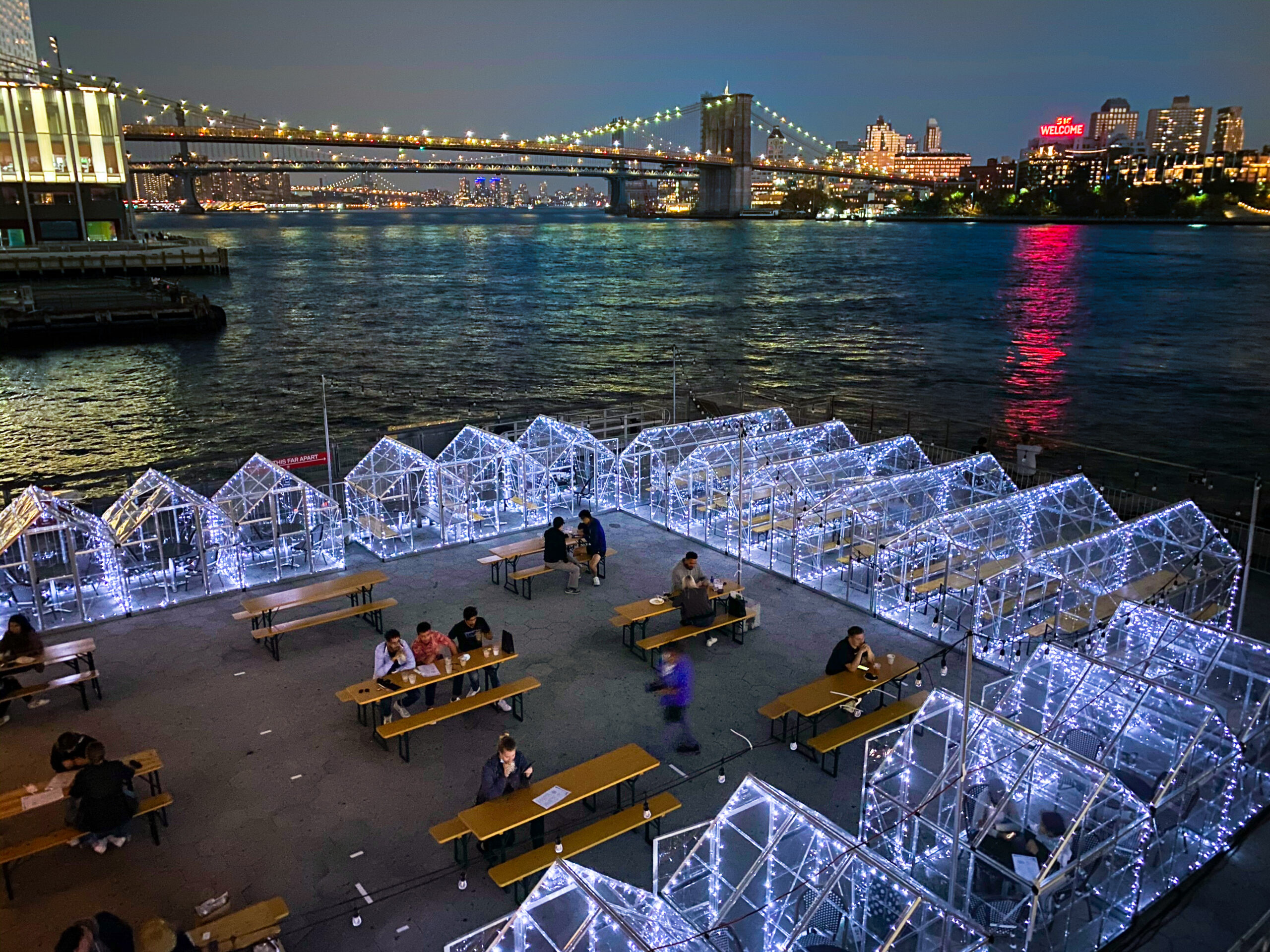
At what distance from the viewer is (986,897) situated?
7.83m

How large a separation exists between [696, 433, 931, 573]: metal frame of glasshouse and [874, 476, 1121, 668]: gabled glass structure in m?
2.31

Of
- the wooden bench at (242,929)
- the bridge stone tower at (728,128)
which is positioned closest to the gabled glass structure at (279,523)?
the wooden bench at (242,929)

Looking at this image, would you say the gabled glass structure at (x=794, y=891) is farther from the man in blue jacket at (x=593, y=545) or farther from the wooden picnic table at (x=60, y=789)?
the man in blue jacket at (x=593, y=545)

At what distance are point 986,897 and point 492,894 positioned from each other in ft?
14.0

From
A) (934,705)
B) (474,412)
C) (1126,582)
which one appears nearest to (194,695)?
(934,705)

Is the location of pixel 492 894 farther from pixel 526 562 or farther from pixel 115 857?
pixel 526 562

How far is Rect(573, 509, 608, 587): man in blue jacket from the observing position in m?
15.0

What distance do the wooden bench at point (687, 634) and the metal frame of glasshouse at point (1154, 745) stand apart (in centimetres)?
404

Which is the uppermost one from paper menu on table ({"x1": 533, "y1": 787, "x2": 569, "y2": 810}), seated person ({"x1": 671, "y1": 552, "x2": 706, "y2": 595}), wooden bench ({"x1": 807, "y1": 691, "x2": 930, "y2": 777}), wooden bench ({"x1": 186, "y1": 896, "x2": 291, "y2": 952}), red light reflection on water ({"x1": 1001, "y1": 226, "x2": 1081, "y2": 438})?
seated person ({"x1": 671, "y1": 552, "x2": 706, "y2": 595})

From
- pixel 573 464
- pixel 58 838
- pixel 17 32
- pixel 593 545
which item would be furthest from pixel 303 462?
pixel 17 32

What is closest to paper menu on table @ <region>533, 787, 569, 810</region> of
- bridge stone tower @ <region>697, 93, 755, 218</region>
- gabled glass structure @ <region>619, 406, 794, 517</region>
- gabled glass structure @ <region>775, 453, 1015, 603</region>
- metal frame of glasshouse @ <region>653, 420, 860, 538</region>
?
gabled glass structure @ <region>775, 453, 1015, 603</region>

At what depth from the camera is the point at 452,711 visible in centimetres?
1042

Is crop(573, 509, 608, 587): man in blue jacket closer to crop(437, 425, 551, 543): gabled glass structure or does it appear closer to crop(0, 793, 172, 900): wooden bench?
crop(437, 425, 551, 543): gabled glass structure

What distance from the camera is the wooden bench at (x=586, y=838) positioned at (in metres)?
7.92
